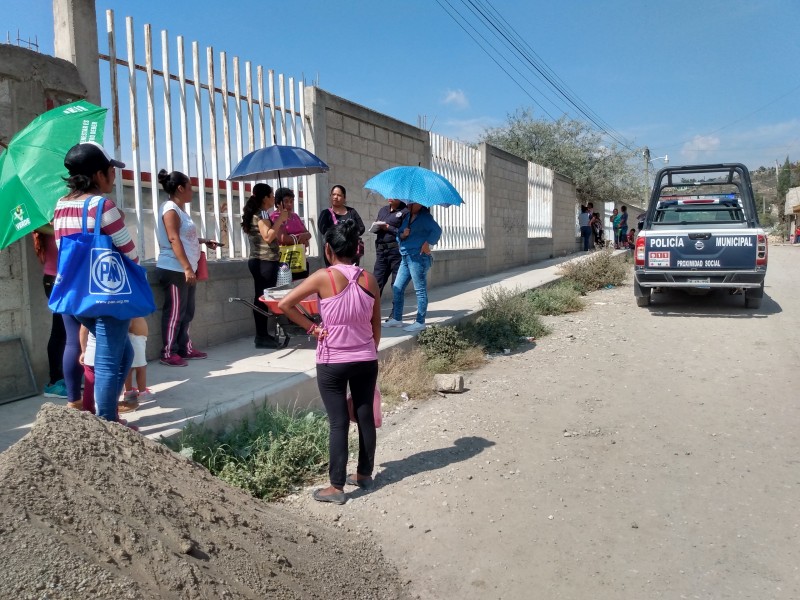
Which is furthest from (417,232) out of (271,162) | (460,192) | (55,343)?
(460,192)

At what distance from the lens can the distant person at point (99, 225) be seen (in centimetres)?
344

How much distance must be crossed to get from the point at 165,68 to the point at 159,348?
2.58 metres

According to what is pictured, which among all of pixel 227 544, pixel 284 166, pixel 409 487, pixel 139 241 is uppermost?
pixel 284 166

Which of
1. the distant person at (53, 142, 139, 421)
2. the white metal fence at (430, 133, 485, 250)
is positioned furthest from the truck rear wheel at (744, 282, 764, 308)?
the distant person at (53, 142, 139, 421)

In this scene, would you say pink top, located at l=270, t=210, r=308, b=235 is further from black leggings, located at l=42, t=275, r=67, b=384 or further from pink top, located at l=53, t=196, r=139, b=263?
pink top, located at l=53, t=196, r=139, b=263

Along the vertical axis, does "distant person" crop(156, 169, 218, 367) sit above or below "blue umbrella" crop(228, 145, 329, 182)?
below

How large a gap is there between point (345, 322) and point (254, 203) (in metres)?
3.06

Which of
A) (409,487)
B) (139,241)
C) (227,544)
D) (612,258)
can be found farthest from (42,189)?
(612,258)

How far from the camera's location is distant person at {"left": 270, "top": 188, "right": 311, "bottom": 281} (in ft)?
20.4

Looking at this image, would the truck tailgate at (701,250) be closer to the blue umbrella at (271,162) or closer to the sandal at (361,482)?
the blue umbrella at (271,162)

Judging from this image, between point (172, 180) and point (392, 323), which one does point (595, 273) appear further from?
point (172, 180)

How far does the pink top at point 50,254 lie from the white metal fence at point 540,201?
15.2 m

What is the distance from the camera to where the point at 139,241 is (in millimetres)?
5711

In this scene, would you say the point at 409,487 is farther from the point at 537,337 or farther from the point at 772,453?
the point at 537,337
